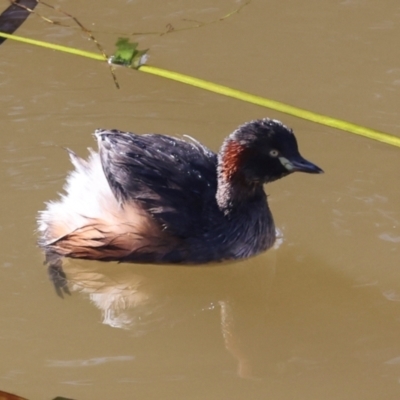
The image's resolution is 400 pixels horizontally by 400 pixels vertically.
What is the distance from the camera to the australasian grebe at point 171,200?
4.85 metres

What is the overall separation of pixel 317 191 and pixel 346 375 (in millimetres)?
1552

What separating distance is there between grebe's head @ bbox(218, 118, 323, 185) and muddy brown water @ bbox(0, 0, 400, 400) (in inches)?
16.8

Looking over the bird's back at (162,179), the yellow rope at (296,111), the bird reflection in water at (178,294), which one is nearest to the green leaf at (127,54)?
the yellow rope at (296,111)

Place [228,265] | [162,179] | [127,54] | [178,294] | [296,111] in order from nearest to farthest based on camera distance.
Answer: [296,111] → [178,294] → [162,179] → [228,265] → [127,54]

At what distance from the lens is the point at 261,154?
491cm

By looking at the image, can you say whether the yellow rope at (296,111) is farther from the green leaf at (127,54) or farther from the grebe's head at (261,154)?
the green leaf at (127,54)

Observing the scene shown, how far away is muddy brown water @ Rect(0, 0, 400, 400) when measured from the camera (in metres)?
4.11

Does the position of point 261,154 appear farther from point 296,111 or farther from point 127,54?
point 127,54

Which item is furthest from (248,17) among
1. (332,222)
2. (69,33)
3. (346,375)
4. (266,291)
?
(346,375)

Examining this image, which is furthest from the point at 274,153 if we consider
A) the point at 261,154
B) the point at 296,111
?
the point at 296,111

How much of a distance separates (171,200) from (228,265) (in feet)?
1.68

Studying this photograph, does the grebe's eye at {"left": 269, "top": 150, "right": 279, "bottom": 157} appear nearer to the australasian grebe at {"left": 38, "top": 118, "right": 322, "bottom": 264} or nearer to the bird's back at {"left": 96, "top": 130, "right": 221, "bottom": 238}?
the australasian grebe at {"left": 38, "top": 118, "right": 322, "bottom": 264}

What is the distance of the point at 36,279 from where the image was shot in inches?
187

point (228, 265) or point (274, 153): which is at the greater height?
point (274, 153)
